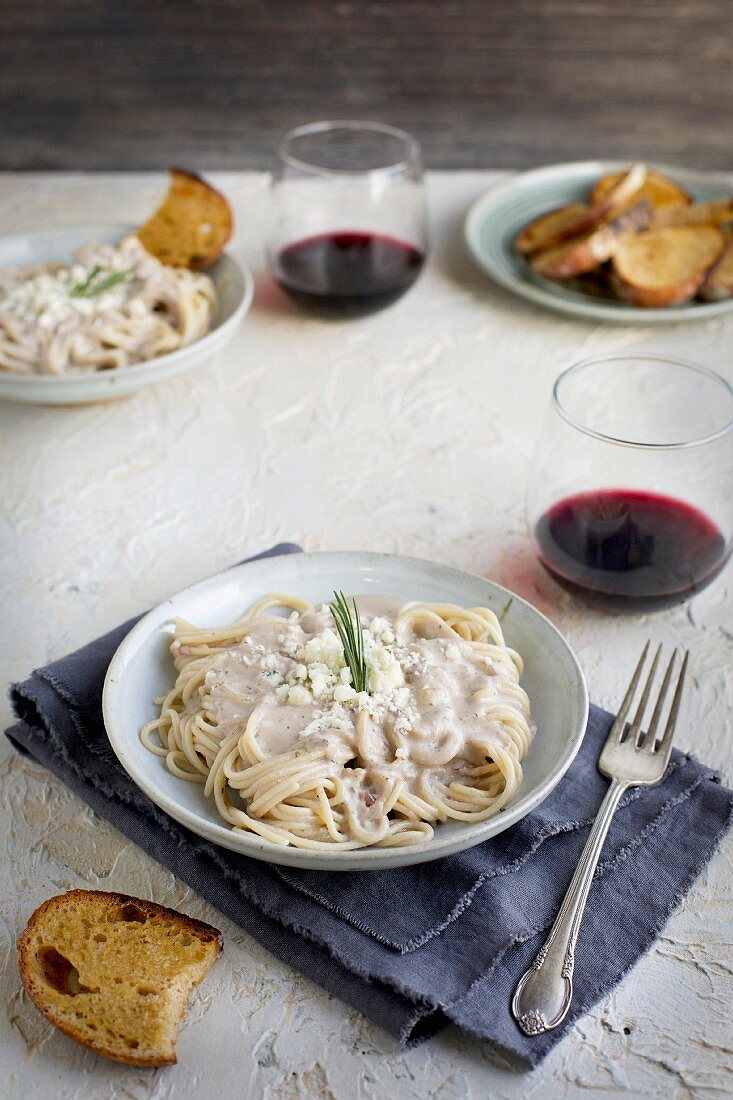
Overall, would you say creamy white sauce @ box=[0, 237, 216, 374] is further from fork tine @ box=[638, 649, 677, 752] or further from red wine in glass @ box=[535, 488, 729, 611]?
fork tine @ box=[638, 649, 677, 752]

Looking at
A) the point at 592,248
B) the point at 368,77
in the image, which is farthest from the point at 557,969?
the point at 368,77

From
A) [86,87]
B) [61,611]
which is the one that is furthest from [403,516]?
[86,87]

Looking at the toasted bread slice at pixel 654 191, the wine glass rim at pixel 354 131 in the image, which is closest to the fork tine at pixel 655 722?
the wine glass rim at pixel 354 131

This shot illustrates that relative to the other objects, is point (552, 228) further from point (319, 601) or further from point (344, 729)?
point (344, 729)

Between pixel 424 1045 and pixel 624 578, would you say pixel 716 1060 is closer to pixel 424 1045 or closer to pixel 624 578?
pixel 424 1045

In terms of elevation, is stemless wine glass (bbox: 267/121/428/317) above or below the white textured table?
above

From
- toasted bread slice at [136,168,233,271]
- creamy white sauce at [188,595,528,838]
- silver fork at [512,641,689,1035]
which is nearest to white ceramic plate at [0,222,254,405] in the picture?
toasted bread slice at [136,168,233,271]
